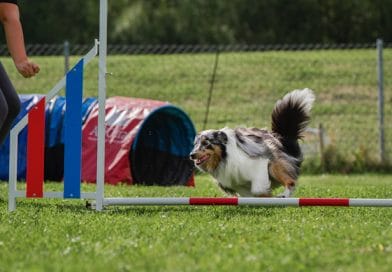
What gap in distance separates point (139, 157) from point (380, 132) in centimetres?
359

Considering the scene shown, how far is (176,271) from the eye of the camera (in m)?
3.14

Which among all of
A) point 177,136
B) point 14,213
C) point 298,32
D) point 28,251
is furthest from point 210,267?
point 298,32

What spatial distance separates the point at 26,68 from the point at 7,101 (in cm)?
20

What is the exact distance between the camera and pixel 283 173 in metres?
6.52

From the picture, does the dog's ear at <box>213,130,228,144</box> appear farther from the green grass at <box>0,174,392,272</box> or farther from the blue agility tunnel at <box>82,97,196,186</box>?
the blue agility tunnel at <box>82,97,196,186</box>

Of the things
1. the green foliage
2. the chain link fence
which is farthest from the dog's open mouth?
the green foliage

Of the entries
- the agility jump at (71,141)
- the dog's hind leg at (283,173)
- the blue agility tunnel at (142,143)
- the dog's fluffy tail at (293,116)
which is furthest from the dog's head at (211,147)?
the blue agility tunnel at (142,143)

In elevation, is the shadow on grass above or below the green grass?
above

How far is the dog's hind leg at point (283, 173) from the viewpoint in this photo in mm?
6500

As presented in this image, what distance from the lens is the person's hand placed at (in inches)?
172

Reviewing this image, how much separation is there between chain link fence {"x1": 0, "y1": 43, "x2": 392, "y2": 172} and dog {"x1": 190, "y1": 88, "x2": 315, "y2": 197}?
16.7 ft

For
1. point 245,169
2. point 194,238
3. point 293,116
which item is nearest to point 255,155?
point 245,169

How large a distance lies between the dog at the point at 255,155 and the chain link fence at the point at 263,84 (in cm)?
508

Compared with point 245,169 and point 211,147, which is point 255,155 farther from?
point 211,147
